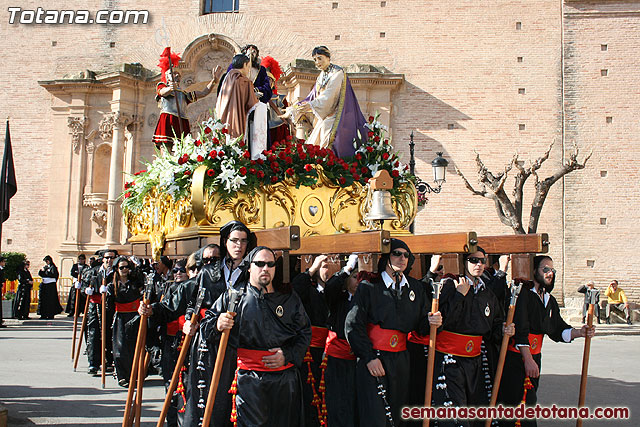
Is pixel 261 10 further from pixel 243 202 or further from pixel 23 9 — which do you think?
pixel 243 202

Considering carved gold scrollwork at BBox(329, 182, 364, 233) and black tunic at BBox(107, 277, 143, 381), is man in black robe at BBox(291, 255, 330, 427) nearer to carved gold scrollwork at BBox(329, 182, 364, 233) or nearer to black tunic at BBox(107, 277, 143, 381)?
carved gold scrollwork at BBox(329, 182, 364, 233)

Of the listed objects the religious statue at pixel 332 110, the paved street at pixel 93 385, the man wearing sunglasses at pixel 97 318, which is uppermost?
the religious statue at pixel 332 110

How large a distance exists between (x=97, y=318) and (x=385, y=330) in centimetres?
628

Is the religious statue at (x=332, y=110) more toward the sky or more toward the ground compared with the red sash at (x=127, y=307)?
more toward the sky

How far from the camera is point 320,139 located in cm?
753

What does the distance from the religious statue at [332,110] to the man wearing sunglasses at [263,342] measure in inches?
129

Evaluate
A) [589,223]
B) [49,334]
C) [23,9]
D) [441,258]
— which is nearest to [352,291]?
[441,258]

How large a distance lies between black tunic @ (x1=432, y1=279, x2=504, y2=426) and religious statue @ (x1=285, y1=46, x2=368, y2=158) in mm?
2582

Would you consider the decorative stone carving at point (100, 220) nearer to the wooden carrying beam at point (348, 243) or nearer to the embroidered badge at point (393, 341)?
the wooden carrying beam at point (348, 243)

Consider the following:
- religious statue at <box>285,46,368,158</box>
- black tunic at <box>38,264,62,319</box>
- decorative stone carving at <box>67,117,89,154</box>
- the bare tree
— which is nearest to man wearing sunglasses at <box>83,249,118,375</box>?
religious statue at <box>285,46,368,158</box>

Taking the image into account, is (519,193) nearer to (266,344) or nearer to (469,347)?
(469,347)

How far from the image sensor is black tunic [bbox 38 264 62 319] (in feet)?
58.9

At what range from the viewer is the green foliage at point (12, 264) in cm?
2019

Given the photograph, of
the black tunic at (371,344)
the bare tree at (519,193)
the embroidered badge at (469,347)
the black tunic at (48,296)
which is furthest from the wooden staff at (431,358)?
the black tunic at (48,296)
